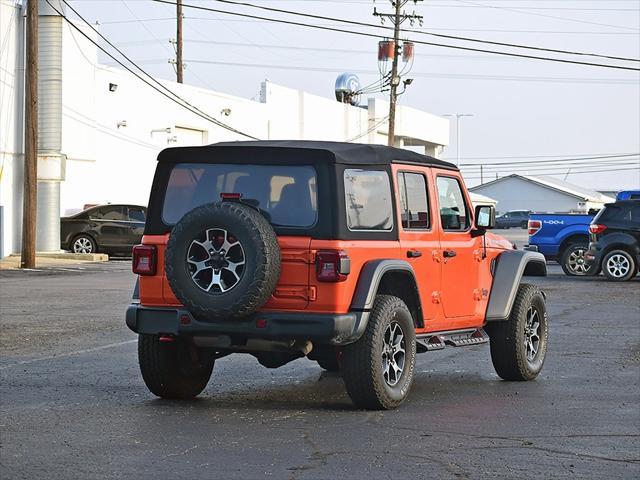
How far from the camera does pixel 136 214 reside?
3638cm

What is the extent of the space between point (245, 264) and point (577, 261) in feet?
71.1

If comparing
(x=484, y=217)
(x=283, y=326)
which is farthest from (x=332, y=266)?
(x=484, y=217)

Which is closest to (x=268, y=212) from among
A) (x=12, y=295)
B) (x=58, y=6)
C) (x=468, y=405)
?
(x=468, y=405)

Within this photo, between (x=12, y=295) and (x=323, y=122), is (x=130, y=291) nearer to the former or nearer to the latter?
(x=12, y=295)

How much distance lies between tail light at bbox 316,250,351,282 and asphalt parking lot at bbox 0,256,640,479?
1002 millimetres

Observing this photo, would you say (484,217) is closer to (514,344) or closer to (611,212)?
(514,344)

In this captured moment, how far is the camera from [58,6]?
36719mm

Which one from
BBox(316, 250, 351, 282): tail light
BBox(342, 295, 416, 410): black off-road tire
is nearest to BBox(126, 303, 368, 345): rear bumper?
BBox(342, 295, 416, 410): black off-road tire

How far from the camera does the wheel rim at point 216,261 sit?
9.30m

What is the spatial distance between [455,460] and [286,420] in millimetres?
1772

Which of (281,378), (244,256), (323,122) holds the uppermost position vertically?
(323,122)

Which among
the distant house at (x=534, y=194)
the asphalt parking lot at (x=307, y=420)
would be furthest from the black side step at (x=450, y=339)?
the distant house at (x=534, y=194)

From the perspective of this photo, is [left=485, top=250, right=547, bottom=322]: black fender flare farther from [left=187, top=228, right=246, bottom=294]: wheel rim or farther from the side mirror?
[left=187, top=228, right=246, bottom=294]: wheel rim

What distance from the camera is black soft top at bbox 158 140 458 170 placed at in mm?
9602
